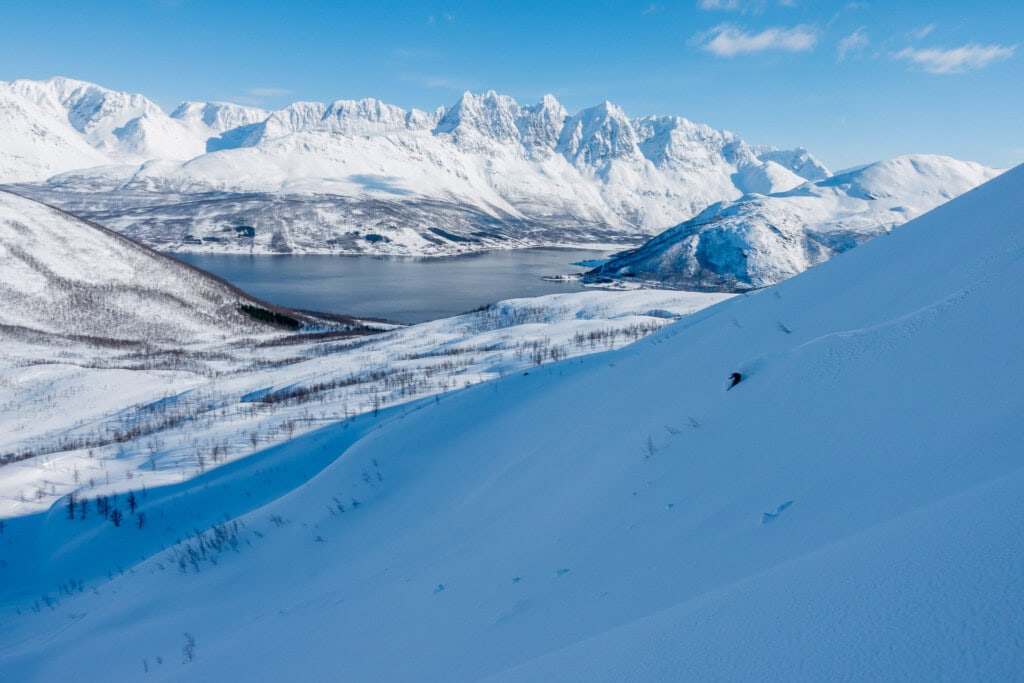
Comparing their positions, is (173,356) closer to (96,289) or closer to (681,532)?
(96,289)

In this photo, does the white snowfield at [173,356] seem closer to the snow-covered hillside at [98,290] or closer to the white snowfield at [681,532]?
the snow-covered hillside at [98,290]

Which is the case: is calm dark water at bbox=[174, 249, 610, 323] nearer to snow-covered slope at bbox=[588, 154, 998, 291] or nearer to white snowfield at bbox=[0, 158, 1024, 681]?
snow-covered slope at bbox=[588, 154, 998, 291]

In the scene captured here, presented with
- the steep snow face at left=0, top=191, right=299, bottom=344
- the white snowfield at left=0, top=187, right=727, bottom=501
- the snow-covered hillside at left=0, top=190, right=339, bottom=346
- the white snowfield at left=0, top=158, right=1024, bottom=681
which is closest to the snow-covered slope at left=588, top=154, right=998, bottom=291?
the white snowfield at left=0, top=187, right=727, bottom=501

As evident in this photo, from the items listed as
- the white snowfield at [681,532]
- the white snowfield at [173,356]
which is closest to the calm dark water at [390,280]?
the white snowfield at [173,356]

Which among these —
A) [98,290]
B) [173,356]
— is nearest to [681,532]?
[173,356]

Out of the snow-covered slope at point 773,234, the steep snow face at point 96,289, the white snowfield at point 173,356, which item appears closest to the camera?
the white snowfield at point 173,356

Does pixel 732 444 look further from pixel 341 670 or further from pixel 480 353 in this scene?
pixel 480 353
